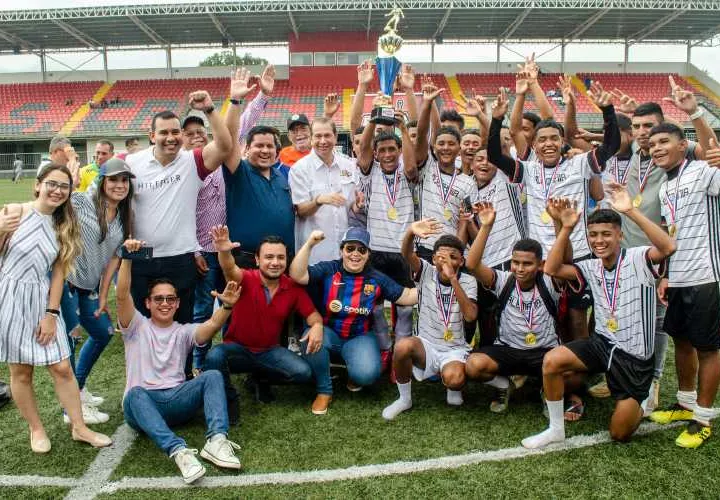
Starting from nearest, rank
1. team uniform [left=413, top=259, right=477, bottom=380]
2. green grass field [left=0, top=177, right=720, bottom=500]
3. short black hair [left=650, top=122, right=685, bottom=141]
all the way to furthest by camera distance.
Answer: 1. green grass field [left=0, top=177, right=720, bottom=500]
2. short black hair [left=650, top=122, right=685, bottom=141]
3. team uniform [left=413, top=259, right=477, bottom=380]

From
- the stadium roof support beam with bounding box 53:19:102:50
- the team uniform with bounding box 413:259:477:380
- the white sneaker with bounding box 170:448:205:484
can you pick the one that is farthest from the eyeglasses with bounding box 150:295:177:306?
the stadium roof support beam with bounding box 53:19:102:50

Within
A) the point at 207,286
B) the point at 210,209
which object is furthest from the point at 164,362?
the point at 210,209

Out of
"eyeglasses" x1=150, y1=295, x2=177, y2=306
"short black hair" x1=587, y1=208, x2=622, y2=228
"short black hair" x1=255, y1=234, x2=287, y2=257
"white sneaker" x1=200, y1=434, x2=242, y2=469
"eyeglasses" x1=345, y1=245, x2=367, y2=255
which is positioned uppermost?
"short black hair" x1=587, y1=208, x2=622, y2=228

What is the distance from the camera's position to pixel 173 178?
398 centimetres

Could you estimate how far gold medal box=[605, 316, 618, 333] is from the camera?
3.71 metres

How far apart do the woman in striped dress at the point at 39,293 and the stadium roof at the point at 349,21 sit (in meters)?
23.6

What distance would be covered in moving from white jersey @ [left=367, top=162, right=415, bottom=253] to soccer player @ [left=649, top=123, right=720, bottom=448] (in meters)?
1.87

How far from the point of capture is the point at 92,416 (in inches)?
157

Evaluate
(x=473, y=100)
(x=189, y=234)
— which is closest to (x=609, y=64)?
(x=473, y=100)

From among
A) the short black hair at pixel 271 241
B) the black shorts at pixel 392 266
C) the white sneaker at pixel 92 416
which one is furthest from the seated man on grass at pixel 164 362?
the black shorts at pixel 392 266

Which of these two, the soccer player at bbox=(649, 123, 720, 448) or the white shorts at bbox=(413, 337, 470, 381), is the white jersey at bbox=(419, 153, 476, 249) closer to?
the white shorts at bbox=(413, 337, 470, 381)

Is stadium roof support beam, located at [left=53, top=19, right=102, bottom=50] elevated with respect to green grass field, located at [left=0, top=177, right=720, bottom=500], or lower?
elevated

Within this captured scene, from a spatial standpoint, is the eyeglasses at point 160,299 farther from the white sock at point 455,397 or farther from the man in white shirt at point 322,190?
the white sock at point 455,397

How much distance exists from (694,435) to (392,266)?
2.45 meters
